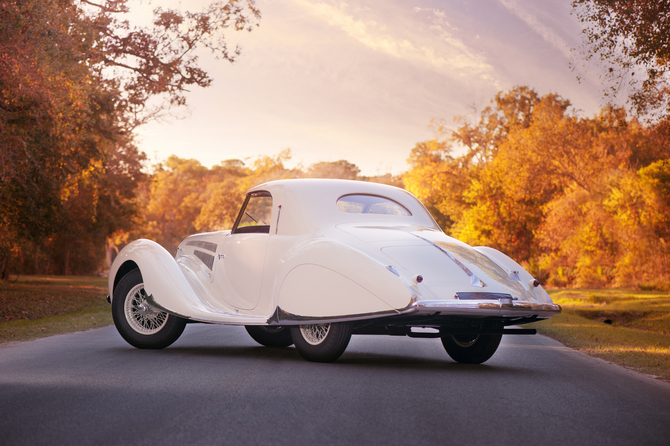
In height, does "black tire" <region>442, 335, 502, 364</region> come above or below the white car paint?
below

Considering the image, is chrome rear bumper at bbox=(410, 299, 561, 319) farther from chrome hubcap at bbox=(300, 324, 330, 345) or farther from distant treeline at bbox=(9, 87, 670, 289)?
distant treeline at bbox=(9, 87, 670, 289)

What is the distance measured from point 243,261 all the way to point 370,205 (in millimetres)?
1730

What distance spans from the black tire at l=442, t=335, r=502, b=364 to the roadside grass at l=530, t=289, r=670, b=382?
1.82 metres

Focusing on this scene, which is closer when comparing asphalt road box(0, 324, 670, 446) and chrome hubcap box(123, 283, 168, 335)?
asphalt road box(0, 324, 670, 446)

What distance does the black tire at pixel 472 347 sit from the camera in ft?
24.8

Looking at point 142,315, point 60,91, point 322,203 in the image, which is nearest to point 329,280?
point 322,203

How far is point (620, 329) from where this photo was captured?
15.0m

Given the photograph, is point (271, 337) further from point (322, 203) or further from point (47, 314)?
point (47, 314)

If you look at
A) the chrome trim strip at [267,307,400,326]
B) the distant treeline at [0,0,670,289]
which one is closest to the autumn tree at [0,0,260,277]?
the distant treeline at [0,0,670,289]

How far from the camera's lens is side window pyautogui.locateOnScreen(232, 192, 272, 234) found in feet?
26.0

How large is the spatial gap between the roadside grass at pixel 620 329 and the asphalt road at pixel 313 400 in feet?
3.98

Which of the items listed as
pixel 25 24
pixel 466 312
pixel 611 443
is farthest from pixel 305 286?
pixel 25 24

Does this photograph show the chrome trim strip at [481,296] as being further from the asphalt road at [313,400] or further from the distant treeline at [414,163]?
the distant treeline at [414,163]

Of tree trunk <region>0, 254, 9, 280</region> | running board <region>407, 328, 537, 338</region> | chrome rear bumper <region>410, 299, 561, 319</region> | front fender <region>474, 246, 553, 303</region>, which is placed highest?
front fender <region>474, 246, 553, 303</region>
